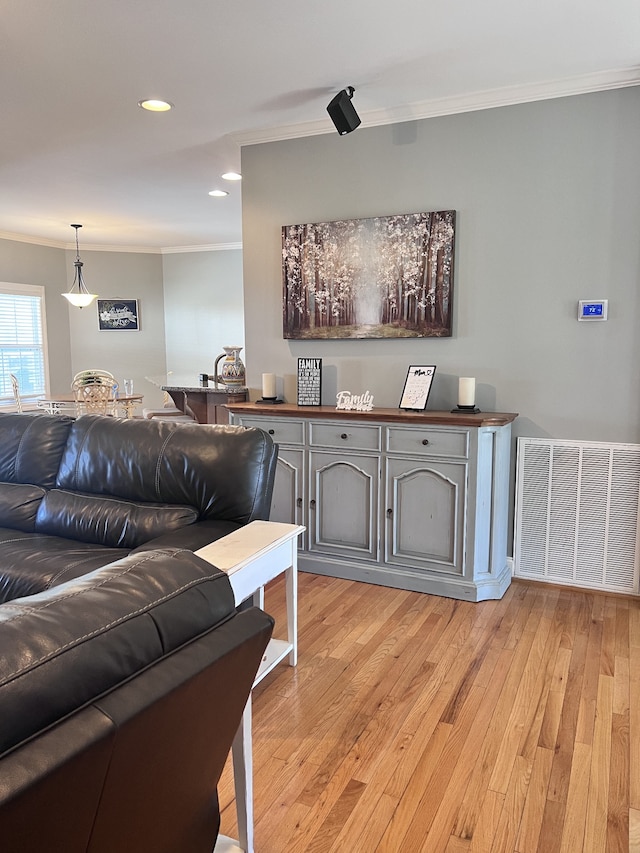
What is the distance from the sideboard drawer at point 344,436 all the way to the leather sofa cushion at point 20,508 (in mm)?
1438

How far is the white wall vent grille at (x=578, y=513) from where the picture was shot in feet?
10.4

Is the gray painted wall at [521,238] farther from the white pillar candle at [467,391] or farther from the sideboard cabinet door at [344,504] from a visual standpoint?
the sideboard cabinet door at [344,504]

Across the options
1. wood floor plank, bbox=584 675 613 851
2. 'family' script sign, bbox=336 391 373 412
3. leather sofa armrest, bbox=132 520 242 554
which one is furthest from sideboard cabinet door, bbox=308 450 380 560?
wood floor plank, bbox=584 675 613 851

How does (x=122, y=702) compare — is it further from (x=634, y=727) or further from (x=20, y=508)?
(x=20, y=508)

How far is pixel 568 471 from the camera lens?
326 cm

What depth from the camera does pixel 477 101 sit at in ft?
10.6

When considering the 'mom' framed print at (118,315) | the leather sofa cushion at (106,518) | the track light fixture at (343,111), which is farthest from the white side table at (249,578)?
the 'mom' framed print at (118,315)

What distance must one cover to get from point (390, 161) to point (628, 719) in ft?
9.69

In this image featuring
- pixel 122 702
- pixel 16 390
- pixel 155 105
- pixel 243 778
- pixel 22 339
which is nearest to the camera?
pixel 122 702

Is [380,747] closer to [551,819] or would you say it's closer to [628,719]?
[551,819]

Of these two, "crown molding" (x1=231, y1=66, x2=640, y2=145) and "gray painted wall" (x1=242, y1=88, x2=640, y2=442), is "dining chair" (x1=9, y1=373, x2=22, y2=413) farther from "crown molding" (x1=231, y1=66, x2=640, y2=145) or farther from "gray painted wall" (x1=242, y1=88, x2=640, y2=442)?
"gray painted wall" (x1=242, y1=88, x2=640, y2=442)

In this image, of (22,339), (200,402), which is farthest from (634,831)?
(22,339)

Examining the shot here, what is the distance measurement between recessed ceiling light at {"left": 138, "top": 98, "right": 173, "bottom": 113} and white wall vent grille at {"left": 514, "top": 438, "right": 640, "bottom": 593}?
264 cm

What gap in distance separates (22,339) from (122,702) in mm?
7569
